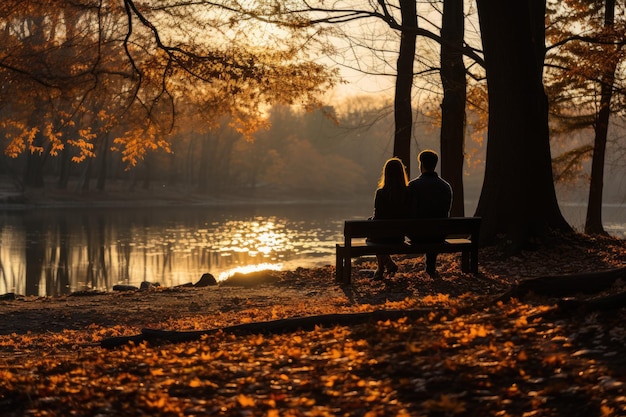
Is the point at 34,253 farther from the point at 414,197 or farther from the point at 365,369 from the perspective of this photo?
the point at 365,369

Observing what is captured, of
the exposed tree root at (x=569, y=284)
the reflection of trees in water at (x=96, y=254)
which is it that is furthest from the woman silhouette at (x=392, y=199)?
the reflection of trees in water at (x=96, y=254)

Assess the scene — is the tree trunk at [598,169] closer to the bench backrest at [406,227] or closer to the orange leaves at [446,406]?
the bench backrest at [406,227]

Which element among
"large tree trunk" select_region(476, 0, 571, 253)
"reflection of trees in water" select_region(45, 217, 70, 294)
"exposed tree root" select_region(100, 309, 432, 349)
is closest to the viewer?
"exposed tree root" select_region(100, 309, 432, 349)

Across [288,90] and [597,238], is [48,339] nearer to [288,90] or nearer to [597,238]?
[288,90]

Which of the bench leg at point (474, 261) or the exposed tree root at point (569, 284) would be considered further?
the bench leg at point (474, 261)

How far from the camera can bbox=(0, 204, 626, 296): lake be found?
23953mm

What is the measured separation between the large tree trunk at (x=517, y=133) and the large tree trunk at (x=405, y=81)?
4478mm

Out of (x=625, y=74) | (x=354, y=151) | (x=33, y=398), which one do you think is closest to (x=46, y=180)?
(x=354, y=151)

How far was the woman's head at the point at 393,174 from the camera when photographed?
11.3 metres

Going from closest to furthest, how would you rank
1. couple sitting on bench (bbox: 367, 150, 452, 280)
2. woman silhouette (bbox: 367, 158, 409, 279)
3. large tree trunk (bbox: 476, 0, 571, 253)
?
woman silhouette (bbox: 367, 158, 409, 279)
couple sitting on bench (bbox: 367, 150, 452, 280)
large tree trunk (bbox: 476, 0, 571, 253)

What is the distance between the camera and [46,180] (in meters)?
63.0

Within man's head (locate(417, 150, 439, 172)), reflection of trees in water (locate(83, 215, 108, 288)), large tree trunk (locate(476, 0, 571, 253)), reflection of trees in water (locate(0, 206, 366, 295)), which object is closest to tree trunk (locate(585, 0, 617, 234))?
large tree trunk (locate(476, 0, 571, 253))

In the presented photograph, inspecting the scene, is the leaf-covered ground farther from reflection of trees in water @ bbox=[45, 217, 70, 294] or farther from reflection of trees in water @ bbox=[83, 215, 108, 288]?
reflection of trees in water @ bbox=[83, 215, 108, 288]

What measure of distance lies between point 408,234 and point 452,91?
23.2 feet
